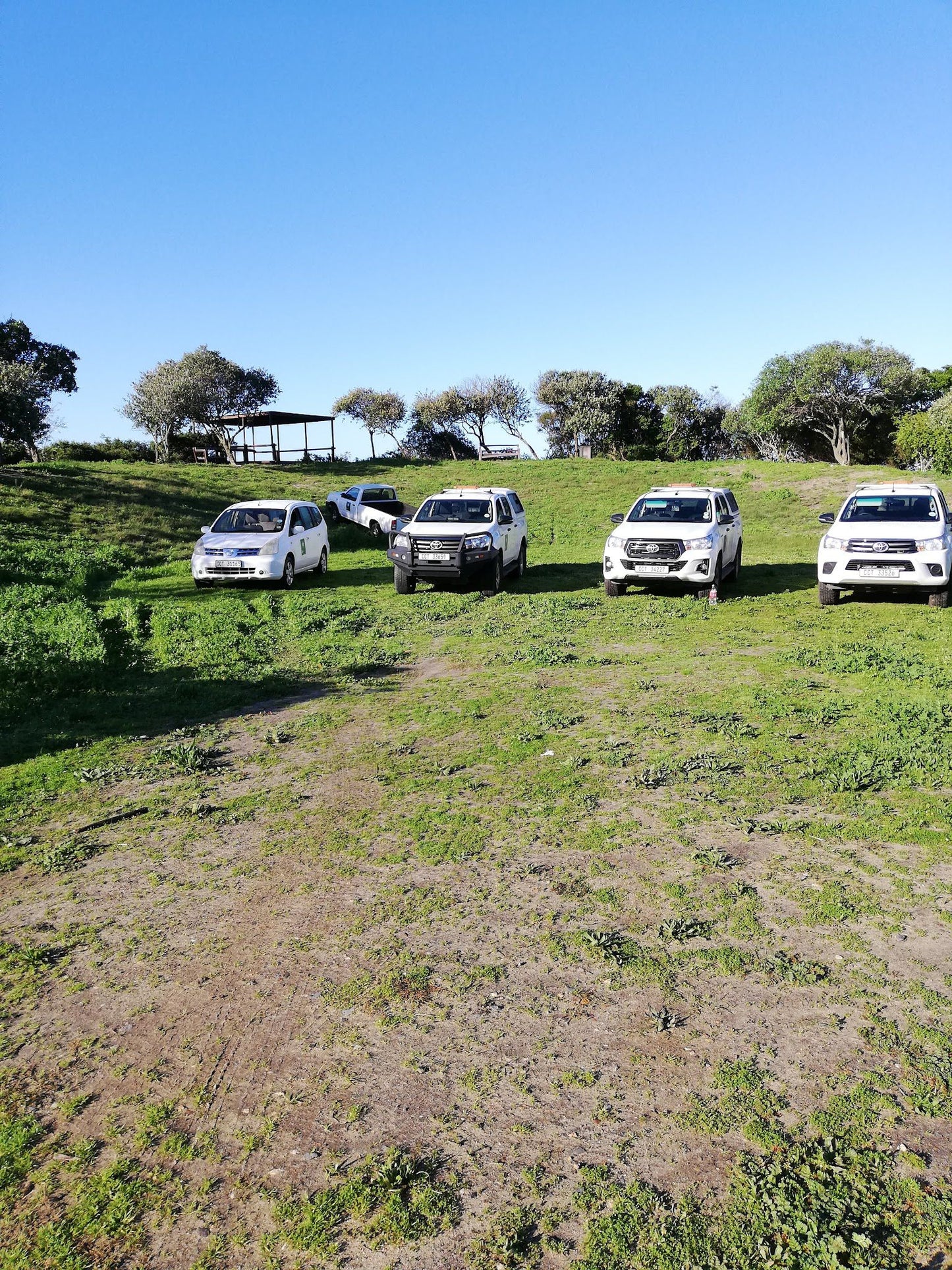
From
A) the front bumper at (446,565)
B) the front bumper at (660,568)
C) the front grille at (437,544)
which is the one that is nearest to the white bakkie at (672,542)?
the front bumper at (660,568)

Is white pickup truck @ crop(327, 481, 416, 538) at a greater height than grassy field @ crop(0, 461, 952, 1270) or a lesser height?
greater

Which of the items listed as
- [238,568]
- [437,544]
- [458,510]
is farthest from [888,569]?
[238,568]

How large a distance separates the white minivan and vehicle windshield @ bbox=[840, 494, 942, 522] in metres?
10.2

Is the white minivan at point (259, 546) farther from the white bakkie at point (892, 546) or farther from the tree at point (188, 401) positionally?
the tree at point (188, 401)

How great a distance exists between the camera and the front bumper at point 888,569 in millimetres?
13422

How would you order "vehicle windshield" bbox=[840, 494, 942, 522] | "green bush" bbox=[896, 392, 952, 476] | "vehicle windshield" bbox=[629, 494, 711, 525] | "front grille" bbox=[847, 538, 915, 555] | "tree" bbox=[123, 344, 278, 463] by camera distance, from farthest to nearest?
1. "tree" bbox=[123, 344, 278, 463]
2. "green bush" bbox=[896, 392, 952, 476]
3. "vehicle windshield" bbox=[629, 494, 711, 525]
4. "vehicle windshield" bbox=[840, 494, 942, 522]
5. "front grille" bbox=[847, 538, 915, 555]

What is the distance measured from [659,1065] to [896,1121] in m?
0.81

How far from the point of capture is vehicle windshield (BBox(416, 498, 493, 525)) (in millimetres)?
16766

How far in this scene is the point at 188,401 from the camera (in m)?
51.7

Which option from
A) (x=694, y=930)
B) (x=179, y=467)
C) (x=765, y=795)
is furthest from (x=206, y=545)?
(x=179, y=467)

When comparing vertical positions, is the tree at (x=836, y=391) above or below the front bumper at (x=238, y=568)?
above

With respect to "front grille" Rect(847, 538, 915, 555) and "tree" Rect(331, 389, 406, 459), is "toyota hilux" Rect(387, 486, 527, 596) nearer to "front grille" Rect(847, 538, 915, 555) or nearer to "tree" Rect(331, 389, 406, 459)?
"front grille" Rect(847, 538, 915, 555)

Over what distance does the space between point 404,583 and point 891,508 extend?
27.8ft

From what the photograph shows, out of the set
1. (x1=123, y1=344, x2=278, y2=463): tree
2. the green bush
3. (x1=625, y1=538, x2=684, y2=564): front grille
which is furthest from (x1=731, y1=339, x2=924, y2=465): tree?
(x1=625, y1=538, x2=684, y2=564): front grille
